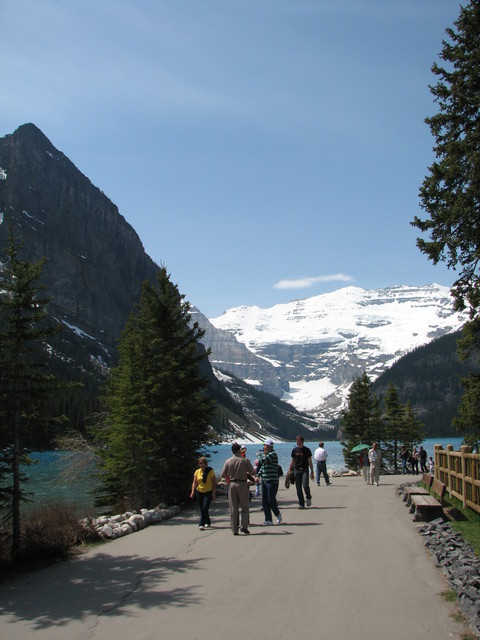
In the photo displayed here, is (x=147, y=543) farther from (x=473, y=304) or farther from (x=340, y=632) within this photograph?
(x=473, y=304)

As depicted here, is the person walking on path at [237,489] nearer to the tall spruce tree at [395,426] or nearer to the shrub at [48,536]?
the shrub at [48,536]

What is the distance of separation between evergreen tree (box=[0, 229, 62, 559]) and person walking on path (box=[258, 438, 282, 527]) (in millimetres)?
5584

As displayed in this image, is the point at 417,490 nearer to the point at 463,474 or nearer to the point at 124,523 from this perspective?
the point at 463,474

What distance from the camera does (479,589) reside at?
7.30m

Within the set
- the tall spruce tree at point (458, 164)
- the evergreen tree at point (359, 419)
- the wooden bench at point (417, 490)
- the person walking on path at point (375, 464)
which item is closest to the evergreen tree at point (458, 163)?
the tall spruce tree at point (458, 164)

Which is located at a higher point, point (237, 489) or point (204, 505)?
point (237, 489)

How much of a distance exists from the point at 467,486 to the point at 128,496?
1181 centimetres

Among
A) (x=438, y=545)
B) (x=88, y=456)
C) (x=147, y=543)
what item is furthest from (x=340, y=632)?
(x=88, y=456)

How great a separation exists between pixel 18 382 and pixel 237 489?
5.42m

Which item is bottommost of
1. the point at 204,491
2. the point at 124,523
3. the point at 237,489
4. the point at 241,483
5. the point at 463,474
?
the point at 124,523

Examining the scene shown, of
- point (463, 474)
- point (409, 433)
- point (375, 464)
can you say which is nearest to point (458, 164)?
point (463, 474)

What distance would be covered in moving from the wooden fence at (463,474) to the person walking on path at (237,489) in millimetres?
5671

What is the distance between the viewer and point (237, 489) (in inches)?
520

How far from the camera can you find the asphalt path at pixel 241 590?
21.5 ft
